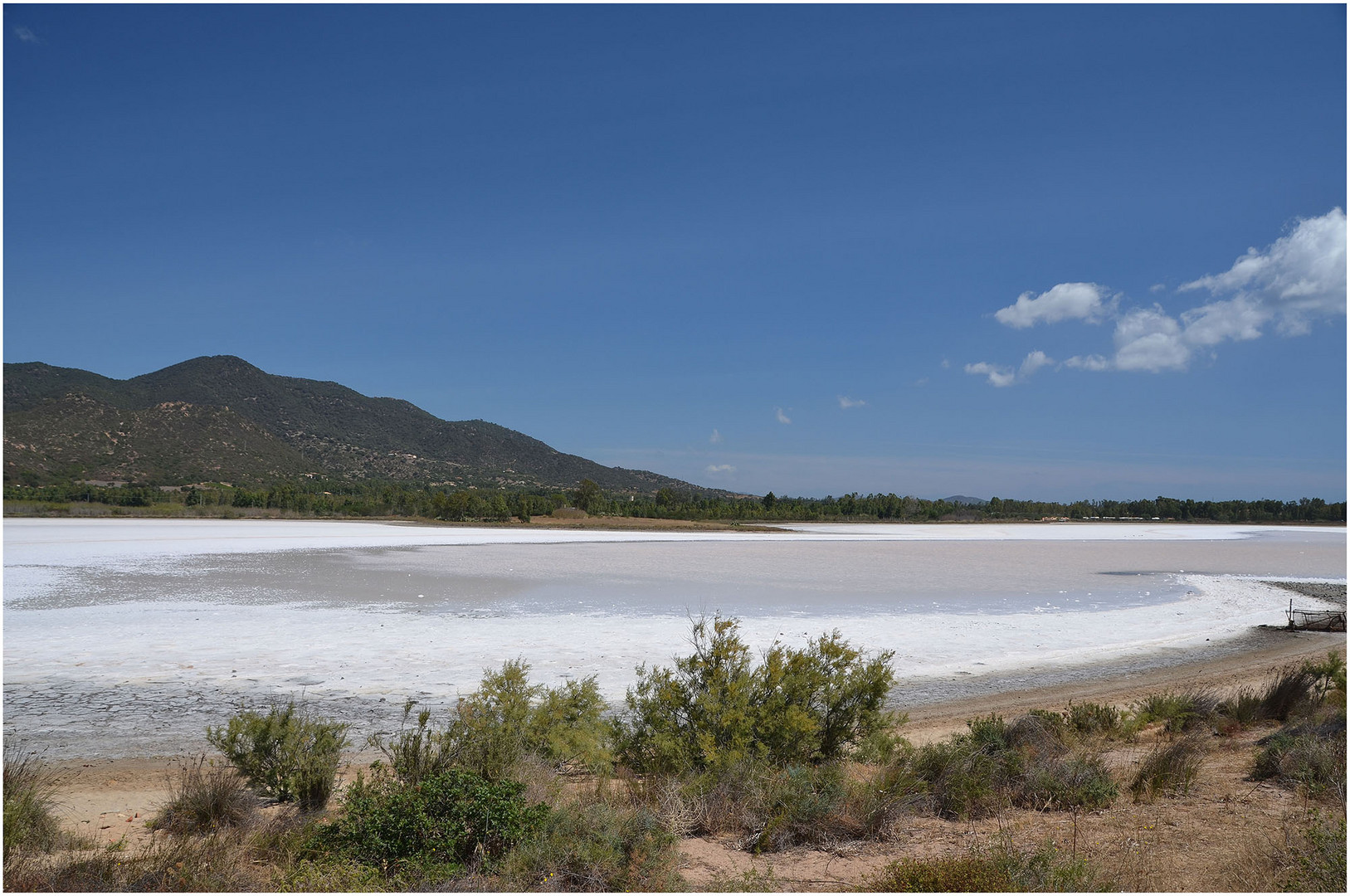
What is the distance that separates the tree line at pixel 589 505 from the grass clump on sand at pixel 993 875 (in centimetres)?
6574

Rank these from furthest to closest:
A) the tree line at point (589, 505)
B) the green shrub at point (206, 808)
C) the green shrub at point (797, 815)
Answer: the tree line at point (589, 505) → the green shrub at point (797, 815) → the green shrub at point (206, 808)

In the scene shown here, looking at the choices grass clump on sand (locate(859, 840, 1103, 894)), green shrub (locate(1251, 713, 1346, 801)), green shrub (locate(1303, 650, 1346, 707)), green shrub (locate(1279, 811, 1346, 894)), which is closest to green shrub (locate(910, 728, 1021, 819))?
grass clump on sand (locate(859, 840, 1103, 894))

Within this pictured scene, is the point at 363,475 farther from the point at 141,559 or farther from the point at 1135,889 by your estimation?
the point at 1135,889

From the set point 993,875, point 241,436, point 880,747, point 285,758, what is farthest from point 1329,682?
point 241,436

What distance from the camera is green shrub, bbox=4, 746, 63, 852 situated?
4.75 meters

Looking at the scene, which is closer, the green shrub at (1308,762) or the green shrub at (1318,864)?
the green shrub at (1318,864)

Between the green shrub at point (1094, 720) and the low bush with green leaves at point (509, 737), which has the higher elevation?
the low bush with green leaves at point (509, 737)

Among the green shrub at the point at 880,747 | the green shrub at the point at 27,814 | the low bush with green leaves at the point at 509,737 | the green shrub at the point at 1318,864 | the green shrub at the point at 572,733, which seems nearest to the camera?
the green shrub at the point at 1318,864

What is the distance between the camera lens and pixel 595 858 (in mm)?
4809

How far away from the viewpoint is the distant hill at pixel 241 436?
89.3m

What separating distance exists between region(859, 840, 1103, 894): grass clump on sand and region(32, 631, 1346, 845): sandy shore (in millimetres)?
3457

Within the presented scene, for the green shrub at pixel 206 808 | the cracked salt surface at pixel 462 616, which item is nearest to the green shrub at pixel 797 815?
the green shrub at pixel 206 808

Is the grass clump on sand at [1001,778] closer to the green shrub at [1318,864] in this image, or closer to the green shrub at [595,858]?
the green shrub at [1318,864]

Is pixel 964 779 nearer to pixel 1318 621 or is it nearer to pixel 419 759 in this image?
pixel 419 759
